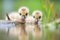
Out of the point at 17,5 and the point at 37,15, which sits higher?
the point at 17,5

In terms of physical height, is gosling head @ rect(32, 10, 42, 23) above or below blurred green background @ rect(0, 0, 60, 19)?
below

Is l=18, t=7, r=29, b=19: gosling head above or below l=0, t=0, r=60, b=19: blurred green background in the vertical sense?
below

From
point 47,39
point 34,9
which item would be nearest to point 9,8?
point 34,9

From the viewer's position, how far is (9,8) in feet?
5.32

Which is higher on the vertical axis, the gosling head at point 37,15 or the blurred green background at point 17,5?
the blurred green background at point 17,5

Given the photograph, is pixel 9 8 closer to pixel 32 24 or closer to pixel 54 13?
pixel 32 24

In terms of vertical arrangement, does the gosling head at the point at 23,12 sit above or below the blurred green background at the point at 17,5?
below

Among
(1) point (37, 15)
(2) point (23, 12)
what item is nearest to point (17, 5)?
(2) point (23, 12)

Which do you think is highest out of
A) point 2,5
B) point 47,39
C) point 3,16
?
point 2,5

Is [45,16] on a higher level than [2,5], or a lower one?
lower

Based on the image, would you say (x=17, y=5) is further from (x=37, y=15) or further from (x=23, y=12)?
(x=37, y=15)

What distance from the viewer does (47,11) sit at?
Answer: 5.13 feet

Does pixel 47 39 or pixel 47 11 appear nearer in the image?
pixel 47 39

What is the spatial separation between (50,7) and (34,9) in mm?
156
